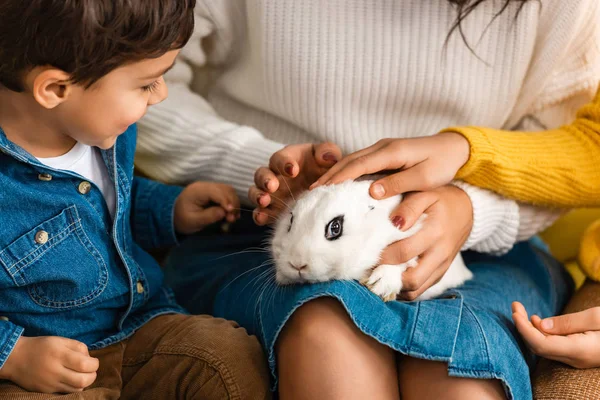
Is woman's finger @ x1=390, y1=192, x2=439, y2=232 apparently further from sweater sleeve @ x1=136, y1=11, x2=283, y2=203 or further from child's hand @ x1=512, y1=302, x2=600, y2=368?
sweater sleeve @ x1=136, y1=11, x2=283, y2=203

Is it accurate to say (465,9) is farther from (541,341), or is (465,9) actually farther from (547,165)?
(541,341)

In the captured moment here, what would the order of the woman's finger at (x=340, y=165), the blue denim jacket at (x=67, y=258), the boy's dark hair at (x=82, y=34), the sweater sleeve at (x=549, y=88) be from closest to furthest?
the boy's dark hair at (x=82, y=34) < the blue denim jacket at (x=67, y=258) < the woman's finger at (x=340, y=165) < the sweater sleeve at (x=549, y=88)

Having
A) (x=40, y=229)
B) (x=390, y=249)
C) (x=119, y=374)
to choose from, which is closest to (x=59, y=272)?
(x=40, y=229)

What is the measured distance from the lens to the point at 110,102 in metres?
0.92

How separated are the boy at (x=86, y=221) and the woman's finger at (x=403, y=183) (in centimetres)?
29

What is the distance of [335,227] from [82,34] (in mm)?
436

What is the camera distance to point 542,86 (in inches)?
48.7

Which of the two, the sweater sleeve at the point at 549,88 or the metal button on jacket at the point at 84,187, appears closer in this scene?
the metal button on jacket at the point at 84,187

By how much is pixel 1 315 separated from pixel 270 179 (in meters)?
0.44

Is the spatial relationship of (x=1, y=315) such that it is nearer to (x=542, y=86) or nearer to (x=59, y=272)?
(x=59, y=272)

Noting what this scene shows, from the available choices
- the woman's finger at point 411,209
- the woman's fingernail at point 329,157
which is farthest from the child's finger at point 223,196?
the woman's finger at point 411,209

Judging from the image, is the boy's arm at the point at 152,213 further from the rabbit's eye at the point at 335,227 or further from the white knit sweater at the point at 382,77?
the rabbit's eye at the point at 335,227

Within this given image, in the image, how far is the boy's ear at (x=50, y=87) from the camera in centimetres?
86

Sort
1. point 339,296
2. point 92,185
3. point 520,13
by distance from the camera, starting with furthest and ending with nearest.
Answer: point 520,13
point 92,185
point 339,296
